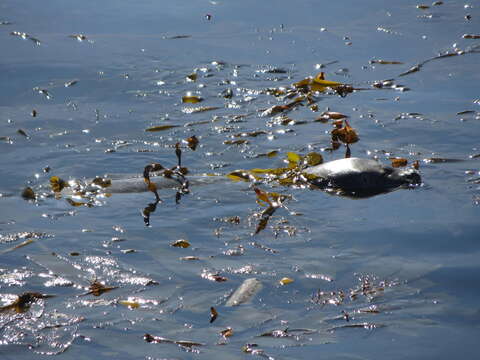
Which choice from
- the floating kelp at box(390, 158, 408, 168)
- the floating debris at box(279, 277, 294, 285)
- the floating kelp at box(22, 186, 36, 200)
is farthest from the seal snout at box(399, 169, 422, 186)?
the floating kelp at box(22, 186, 36, 200)

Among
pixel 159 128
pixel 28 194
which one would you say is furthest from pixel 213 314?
pixel 159 128

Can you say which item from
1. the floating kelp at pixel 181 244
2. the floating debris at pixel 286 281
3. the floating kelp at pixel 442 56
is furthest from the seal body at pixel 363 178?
the floating kelp at pixel 442 56

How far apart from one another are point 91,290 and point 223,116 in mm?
3336

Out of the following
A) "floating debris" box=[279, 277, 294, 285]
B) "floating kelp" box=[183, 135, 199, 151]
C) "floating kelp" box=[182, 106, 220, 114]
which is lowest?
"floating debris" box=[279, 277, 294, 285]

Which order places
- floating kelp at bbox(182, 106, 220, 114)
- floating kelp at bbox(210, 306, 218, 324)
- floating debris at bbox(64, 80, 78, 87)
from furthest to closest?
floating debris at bbox(64, 80, 78, 87)
floating kelp at bbox(182, 106, 220, 114)
floating kelp at bbox(210, 306, 218, 324)

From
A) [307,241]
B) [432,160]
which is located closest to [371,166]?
[432,160]

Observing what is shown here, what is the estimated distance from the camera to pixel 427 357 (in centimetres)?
309

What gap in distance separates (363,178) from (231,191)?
3.07 ft

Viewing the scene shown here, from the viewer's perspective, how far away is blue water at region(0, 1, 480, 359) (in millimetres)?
3350

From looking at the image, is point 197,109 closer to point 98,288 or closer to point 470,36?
point 98,288

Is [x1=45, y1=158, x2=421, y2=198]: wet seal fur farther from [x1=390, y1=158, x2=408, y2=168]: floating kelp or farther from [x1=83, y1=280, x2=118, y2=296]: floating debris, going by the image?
[x1=83, y1=280, x2=118, y2=296]: floating debris

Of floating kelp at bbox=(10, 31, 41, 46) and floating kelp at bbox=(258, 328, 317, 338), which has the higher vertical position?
floating kelp at bbox=(10, 31, 41, 46)

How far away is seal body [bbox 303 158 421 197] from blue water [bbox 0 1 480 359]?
131 mm

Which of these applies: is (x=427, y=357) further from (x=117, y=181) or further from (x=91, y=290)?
(x=117, y=181)
